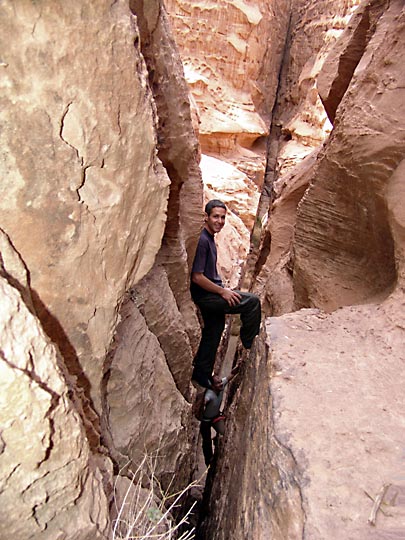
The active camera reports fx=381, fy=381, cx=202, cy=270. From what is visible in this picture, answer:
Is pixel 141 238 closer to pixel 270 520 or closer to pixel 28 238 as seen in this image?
pixel 28 238

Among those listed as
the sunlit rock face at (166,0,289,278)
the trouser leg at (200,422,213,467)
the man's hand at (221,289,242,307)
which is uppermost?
the sunlit rock face at (166,0,289,278)

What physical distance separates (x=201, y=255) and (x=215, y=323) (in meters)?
0.88

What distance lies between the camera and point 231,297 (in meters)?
3.77

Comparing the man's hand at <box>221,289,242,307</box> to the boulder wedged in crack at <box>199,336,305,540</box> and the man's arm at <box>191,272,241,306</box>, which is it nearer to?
the man's arm at <box>191,272,241,306</box>

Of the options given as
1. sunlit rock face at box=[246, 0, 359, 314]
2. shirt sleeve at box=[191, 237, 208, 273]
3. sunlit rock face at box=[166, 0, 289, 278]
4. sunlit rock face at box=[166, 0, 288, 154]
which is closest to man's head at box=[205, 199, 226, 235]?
shirt sleeve at box=[191, 237, 208, 273]

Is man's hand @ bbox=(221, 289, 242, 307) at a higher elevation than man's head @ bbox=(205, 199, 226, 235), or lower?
lower

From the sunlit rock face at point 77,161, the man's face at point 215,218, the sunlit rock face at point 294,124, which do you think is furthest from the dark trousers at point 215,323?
the sunlit rock face at point 77,161

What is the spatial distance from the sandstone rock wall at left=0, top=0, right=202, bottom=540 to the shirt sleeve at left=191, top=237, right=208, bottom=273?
1820 mm

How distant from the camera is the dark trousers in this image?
389cm

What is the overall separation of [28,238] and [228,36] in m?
13.0

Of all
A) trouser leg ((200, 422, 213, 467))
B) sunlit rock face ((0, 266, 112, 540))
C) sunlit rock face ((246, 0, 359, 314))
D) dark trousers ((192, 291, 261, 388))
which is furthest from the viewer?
sunlit rock face ((246, 0, 359, 314))

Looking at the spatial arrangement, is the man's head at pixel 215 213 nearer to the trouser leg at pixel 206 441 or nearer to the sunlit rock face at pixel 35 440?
the trouser leg at pixel 206 441

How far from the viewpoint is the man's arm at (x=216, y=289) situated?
3.78 metres

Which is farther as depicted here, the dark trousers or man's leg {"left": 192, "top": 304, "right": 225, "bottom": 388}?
man's leg {"left": 192, "top": 304, "right": 225, "bottom": 388}
